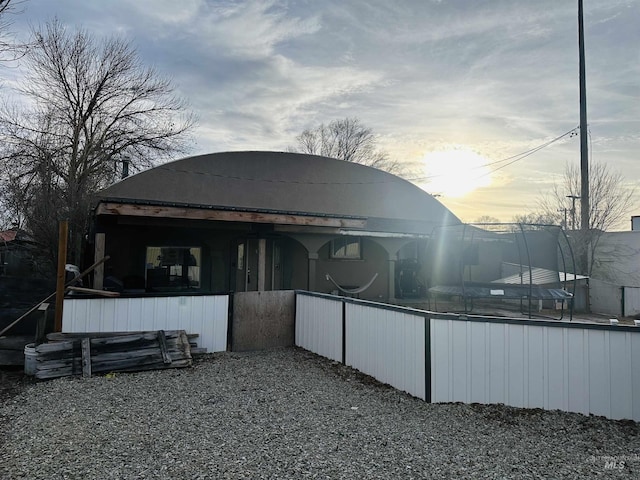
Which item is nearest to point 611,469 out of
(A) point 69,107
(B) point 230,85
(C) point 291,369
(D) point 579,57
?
(C) point 291,369

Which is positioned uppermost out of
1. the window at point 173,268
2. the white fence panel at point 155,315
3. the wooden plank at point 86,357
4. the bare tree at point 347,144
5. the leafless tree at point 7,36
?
the bare tree at point 347,144

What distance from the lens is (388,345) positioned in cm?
574

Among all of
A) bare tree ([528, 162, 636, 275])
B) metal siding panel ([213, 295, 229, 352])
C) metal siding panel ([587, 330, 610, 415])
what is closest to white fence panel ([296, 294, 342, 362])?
metal siding panel ([213, 295, 229, 352])

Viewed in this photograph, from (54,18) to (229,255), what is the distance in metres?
12.9

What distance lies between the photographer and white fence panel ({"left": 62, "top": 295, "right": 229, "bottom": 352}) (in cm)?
656

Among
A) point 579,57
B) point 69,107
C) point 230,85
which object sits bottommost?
point 230,85

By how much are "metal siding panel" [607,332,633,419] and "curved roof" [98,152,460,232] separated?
9.73m

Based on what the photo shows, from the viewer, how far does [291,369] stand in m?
6.51

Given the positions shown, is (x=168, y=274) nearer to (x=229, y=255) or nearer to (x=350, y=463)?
(x=229, y=255)

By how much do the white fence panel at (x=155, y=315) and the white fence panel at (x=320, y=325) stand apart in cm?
141

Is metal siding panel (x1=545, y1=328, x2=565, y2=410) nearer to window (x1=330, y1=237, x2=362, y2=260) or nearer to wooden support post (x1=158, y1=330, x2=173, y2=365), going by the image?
wooden support post (x1=158, y1=330, x2=173, y2=365)

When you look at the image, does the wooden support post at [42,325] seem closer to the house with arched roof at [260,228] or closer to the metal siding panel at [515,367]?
the house with arched roof at [260,228]

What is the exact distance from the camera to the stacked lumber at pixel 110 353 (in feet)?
19.3

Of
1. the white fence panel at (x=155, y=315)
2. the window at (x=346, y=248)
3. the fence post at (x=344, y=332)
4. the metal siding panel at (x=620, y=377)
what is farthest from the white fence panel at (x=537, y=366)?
the window at (x=346, y=248)
